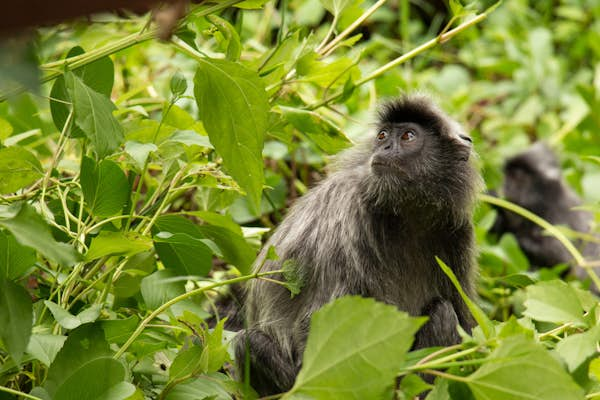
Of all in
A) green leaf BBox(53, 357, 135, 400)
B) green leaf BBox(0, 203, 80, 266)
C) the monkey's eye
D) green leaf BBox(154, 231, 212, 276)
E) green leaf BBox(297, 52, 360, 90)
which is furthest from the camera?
the monkey's eye

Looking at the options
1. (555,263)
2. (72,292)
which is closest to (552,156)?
(555,263)

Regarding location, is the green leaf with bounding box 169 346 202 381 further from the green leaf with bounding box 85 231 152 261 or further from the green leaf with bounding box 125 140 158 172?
the green leaf with bounding box 125 140 158 172

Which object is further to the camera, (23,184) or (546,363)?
(23,184)

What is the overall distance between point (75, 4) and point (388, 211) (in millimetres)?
2209

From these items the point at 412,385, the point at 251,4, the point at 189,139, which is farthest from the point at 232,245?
the point at 412,385

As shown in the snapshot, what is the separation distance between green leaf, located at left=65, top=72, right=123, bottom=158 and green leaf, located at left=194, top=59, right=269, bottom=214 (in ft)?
0.76

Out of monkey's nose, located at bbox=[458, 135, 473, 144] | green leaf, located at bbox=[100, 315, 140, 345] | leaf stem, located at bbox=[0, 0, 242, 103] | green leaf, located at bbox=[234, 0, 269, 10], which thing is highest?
green leaf, located at bbox=[234, 0, 269, 10]

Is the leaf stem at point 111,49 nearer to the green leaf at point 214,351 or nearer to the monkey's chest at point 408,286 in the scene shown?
the green leaf at point 214,351

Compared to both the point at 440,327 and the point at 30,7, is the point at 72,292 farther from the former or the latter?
the point at 30,7

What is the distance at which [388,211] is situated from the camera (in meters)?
3.04

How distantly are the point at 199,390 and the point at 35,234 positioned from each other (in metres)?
0.68

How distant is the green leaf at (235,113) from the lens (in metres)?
2.18

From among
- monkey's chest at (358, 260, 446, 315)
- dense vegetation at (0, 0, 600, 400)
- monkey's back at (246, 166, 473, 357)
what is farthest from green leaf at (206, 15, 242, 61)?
monkey's chest at (358, 260, 446, 315)

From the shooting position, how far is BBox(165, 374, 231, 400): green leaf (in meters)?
2.18
